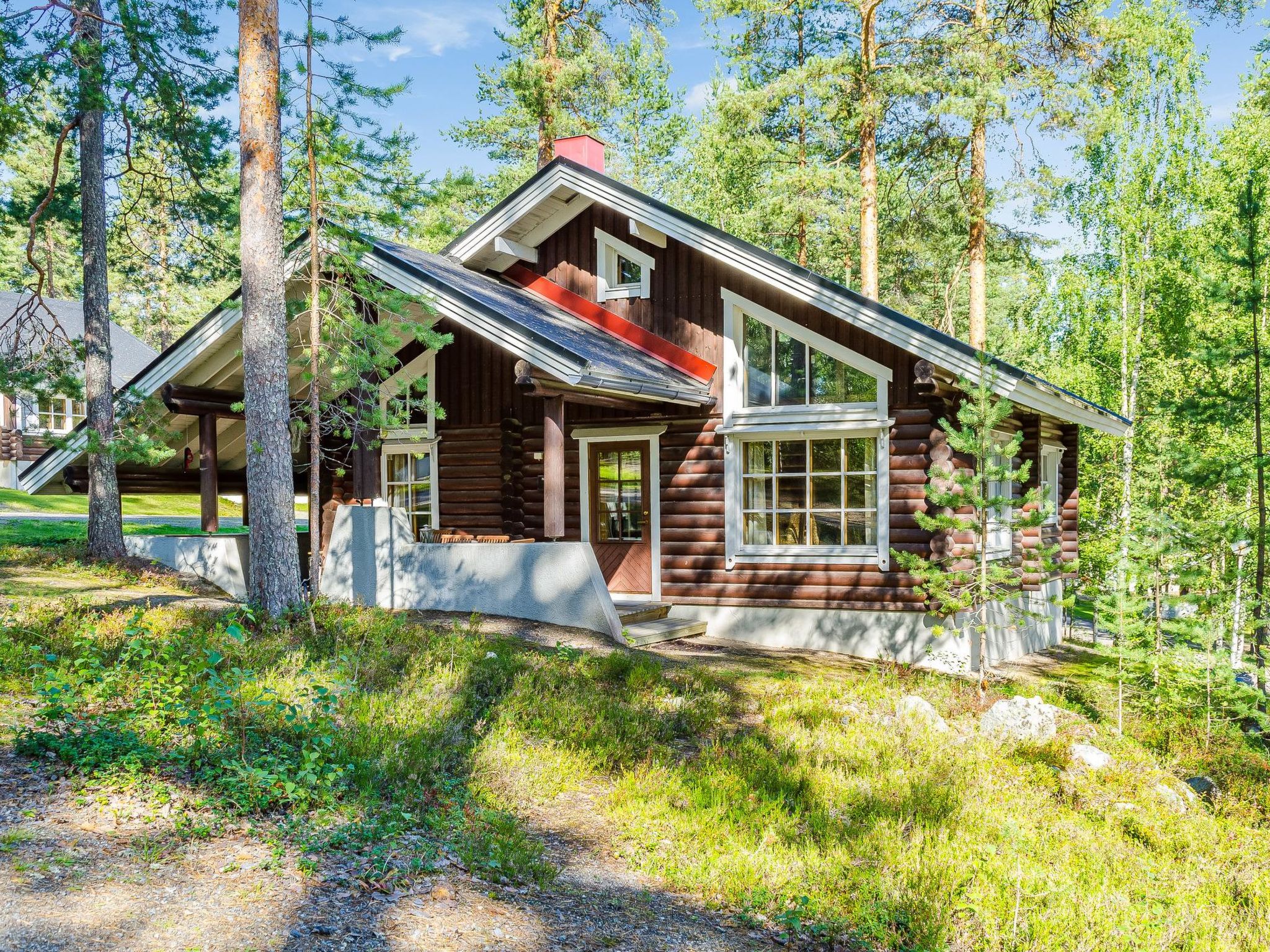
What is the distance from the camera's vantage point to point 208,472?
13852 millimetres

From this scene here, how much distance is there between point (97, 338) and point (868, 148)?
15.3 meters

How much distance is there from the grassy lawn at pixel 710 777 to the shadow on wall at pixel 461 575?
197 centimetres

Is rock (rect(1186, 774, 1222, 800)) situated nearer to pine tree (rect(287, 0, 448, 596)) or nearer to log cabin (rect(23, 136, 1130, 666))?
log cabin (rect(23, 136, 1130, 666))

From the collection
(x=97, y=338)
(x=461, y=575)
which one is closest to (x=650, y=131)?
(x=97, y=338)

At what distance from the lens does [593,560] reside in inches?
463

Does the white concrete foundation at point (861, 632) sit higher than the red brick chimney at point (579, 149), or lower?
lower

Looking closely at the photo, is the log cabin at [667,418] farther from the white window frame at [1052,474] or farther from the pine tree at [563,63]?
the pine tree at [563,63]

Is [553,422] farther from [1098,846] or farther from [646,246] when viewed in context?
[1098,846]

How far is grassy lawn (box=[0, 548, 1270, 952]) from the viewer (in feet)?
17.0

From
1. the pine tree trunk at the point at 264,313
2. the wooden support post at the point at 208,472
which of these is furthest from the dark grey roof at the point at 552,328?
the wooden support post at the point at 208,472

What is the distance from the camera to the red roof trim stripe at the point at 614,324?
1384 cm

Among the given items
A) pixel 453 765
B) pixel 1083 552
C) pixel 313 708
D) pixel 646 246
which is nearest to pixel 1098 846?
pixel 453 765

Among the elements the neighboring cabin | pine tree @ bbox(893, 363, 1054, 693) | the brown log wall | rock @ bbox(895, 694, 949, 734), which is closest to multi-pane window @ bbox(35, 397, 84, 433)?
the neighboring cabin

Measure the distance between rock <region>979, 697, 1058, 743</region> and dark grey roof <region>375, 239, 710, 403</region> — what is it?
551cm
